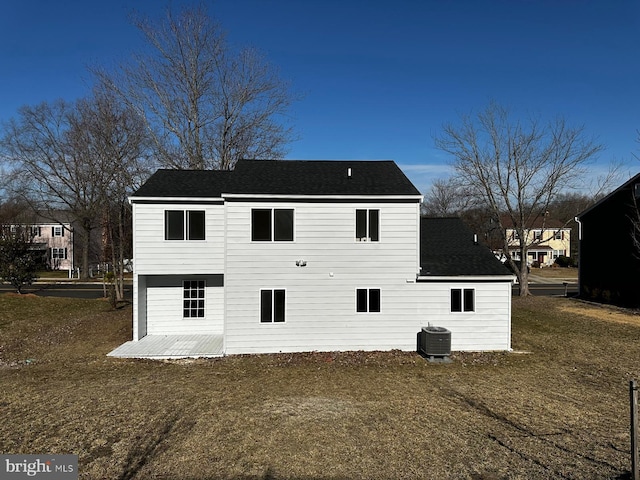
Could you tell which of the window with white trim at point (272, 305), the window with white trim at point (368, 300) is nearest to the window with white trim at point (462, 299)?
the window with white trim at point (368, 300)

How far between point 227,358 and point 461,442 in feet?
25.2

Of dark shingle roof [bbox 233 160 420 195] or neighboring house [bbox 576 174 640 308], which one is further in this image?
neighboring house [bbox 576 174 640 308]

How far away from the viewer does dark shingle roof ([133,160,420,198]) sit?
12.7 metres

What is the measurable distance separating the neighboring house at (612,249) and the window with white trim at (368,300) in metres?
16.5

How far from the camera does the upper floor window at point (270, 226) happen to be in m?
12.5

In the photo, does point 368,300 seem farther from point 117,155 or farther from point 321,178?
point 117,155

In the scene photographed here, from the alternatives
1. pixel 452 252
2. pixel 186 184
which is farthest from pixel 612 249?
pixel 186 184

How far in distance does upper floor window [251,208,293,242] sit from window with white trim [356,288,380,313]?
2.95 metres

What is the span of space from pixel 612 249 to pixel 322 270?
69.8 ft

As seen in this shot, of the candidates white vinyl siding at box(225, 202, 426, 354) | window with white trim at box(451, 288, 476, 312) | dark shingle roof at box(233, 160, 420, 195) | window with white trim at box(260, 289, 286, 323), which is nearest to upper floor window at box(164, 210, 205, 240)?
white vinyl siding at box(225, 202, 426, 354)

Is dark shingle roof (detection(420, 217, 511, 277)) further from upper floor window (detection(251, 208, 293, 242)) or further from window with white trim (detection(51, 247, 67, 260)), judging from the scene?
window with white trim (detection(51, 247, 67, 260))

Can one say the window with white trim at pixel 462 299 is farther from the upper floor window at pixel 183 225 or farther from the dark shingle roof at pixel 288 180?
the upper floor window at pixel 183 225

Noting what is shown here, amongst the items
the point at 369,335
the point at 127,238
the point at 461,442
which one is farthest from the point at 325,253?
the point at 127,238

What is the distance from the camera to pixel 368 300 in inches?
499
